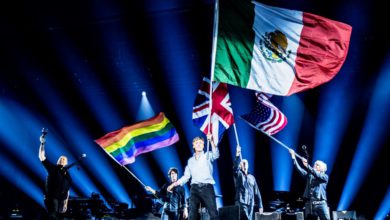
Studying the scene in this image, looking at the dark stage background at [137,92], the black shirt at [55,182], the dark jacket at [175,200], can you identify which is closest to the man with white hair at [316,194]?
the dark stage background at [137,92]

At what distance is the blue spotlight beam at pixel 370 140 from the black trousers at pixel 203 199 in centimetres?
794

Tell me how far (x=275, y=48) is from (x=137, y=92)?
9427mm

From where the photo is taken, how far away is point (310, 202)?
9.20 meters

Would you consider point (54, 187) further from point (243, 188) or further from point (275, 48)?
point (275, 48)

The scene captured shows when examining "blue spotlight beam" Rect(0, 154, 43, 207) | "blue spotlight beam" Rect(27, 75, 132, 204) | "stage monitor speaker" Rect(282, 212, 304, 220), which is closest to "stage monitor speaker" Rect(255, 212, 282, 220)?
"stage monitor speaker" Rect(282, 212, 304, 220)

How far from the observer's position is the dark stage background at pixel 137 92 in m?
12.2

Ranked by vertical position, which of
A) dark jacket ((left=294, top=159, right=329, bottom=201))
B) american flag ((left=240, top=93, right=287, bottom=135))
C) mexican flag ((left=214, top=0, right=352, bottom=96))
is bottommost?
dark jacket ((left=294, top=159, right=329, bottom=201))

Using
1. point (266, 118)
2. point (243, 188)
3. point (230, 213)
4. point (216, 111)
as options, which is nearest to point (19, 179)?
point (243, 188)

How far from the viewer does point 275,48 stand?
7.18 metres

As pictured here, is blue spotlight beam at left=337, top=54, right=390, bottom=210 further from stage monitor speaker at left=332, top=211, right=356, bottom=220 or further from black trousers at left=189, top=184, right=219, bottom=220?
black trousers at left=189, top=184, right=219, bottom=220

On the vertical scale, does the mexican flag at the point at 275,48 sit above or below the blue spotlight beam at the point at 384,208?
above

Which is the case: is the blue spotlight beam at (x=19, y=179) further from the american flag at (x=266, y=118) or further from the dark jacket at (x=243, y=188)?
the american flag at (x=266, y=118)

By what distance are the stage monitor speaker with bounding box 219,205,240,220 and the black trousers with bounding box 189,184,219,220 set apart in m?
0.81

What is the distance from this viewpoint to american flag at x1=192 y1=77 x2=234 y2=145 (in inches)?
326
